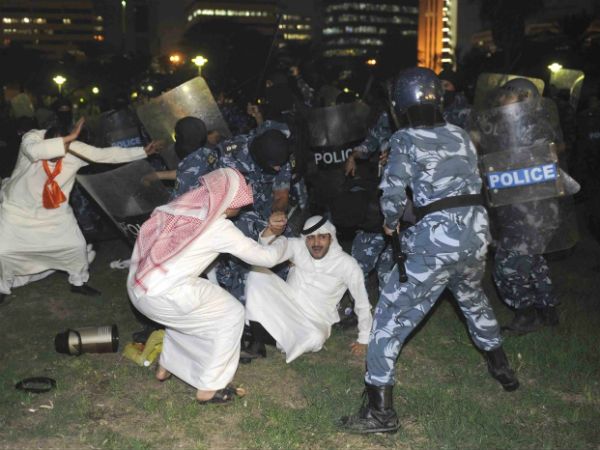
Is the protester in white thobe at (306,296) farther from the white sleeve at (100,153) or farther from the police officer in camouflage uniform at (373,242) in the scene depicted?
the white sleeve at (100,153)

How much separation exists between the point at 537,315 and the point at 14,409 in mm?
4104

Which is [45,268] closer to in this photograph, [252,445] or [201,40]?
[252,445]

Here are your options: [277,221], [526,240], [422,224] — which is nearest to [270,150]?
[277,221]

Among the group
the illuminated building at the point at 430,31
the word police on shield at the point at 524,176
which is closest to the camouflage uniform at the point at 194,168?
the word police on shield at the point at 524,176

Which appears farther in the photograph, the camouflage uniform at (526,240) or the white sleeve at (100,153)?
the white sleeve at (100,153)

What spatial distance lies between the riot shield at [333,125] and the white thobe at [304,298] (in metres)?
2.31

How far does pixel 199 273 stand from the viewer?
13.1ft

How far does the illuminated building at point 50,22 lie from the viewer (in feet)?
509

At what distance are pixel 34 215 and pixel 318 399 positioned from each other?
3.40 meters

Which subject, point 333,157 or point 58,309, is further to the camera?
point 333,157

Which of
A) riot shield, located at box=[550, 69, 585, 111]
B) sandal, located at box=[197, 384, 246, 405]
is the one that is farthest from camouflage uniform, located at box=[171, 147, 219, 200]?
riot shield, located at box=[550, 69, 585, 111]

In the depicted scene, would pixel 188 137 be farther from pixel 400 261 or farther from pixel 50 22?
pixel 50 22

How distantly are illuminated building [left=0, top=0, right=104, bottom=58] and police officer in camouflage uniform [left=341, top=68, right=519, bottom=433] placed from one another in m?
162

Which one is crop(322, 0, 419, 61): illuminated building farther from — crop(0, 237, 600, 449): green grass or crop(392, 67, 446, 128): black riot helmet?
crop(392, 67, 446, 128): black riot helmet
